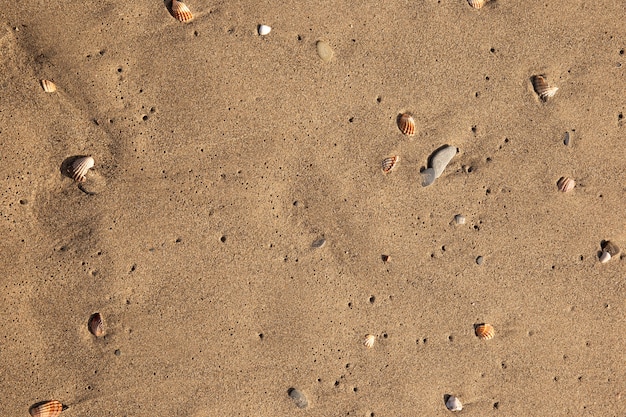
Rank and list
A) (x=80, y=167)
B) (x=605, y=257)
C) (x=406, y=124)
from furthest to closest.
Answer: (x=605, y=257)
(x=406, y=124)
(x=80, y=167)

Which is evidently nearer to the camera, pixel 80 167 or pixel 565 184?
pixel 80 167

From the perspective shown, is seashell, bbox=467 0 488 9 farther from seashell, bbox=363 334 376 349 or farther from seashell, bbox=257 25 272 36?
seashell, bbox=363 334 376 349

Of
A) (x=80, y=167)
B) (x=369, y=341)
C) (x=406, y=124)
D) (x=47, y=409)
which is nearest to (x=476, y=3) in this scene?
A: (x=406, y=124)

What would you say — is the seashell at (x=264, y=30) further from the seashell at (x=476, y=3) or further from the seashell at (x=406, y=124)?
the seashell at (x=476, y=3)

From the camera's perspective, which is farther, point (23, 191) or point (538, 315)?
point (538, 315)

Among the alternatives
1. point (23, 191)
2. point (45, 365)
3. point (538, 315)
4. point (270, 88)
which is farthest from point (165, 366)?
point (538, 315)

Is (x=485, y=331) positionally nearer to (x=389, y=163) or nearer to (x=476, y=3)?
(x=389, y=163)

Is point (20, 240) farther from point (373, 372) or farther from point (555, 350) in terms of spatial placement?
point (555, 350)
